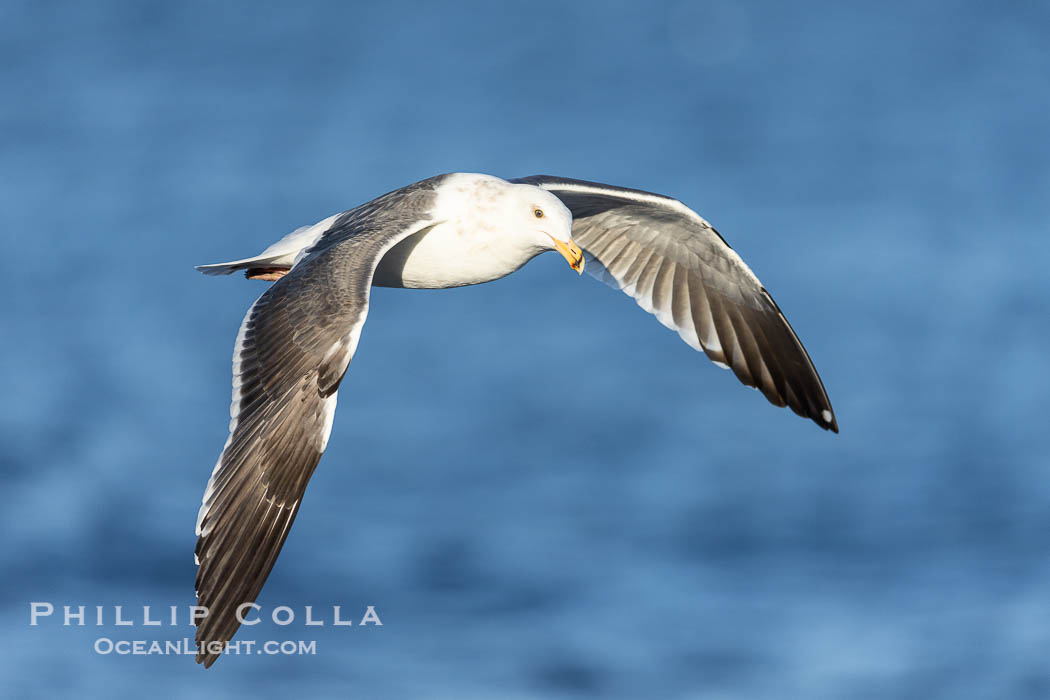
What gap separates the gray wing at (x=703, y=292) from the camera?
458 inches

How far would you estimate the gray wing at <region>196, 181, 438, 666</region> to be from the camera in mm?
8250

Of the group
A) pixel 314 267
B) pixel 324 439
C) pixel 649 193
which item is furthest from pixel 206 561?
pixel 649 193

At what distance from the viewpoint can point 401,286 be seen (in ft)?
36.6

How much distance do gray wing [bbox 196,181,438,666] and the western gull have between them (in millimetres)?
10

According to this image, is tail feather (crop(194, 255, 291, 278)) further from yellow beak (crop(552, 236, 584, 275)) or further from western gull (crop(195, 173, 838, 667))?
yellow beak (crop(552, 236, 584, 275))

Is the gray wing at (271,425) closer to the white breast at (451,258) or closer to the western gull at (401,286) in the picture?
the western gull at (401,286)

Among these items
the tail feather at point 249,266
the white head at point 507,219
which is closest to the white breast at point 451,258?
the white head at point 507,219

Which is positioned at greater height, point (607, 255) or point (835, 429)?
point (607, 255)

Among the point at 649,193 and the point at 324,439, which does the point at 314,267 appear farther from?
the point at 649,193

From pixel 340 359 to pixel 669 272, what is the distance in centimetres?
443

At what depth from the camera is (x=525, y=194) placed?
405 inches

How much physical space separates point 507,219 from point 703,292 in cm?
258

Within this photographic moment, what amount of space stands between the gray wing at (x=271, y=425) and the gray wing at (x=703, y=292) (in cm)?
333

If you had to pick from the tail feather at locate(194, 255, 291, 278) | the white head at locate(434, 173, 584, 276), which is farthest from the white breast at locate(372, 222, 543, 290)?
the tail feather at locate(194, 255, 291, 278)
